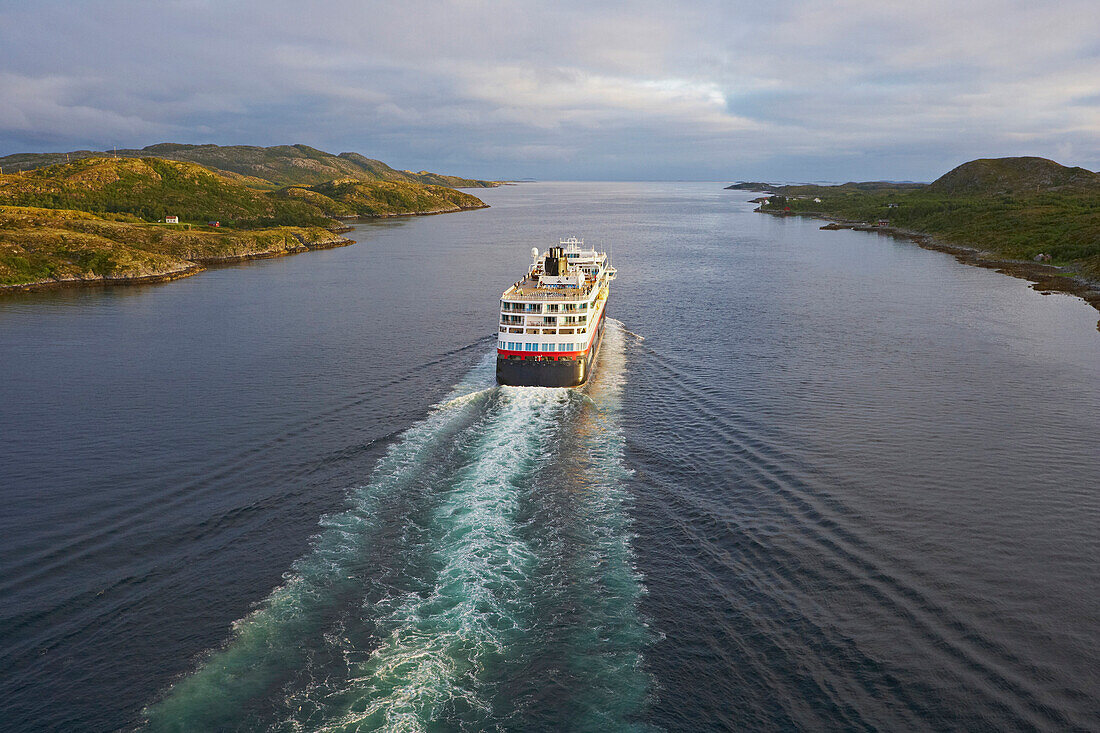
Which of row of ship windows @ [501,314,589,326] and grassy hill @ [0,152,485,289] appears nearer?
row of ship windows @ [501,314,589,326]

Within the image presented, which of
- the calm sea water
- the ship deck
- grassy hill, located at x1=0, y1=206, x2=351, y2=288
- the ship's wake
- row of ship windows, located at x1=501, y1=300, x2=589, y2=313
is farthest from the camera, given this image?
grassy hill, located at x1=0, y1=206, x2=351, y2=288

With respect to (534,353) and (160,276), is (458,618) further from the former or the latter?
(160,276)

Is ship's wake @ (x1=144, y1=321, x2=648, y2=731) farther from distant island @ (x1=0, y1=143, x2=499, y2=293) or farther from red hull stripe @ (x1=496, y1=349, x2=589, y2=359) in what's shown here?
distant island @ (x1=0, y1=143, x2=499, y2=293)

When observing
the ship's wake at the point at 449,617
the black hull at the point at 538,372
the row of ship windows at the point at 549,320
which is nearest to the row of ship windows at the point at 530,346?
the black hull at the point at 538,372

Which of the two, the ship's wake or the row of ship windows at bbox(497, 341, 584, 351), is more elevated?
the row of ship windows at bbox(497, 341, 584, 351)

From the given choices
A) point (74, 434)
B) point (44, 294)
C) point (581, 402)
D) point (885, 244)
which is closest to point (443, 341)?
point (581, 402)

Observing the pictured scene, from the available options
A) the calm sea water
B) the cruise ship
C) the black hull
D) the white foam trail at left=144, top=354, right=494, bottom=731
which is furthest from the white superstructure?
the white foam trail at left=144, top=354, right=494, bottom=731

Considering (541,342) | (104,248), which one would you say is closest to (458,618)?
(541,342)

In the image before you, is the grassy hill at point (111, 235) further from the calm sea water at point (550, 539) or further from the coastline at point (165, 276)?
the calm sea water at point (550, 539)
